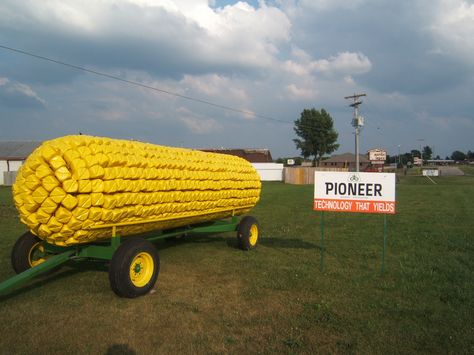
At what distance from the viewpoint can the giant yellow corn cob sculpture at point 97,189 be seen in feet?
17.9

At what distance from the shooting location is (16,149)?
58031mm

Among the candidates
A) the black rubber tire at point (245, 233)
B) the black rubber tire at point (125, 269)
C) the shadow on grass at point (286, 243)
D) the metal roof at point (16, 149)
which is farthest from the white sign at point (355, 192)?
the metal roof at point (16, 149)

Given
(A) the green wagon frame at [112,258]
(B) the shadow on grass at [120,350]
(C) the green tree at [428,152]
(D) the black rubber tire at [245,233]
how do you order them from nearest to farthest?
(B) the shadow on grass at [120,350], (A) the green wagon frame at [112,258], (D) the black rubber tire at [245,233], (C) the green tree at [428,152]

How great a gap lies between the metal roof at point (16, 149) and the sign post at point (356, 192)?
2170 inches

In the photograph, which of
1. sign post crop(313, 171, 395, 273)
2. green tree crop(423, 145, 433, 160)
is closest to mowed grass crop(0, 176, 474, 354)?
sign post crop(313, 171, 395, 273)

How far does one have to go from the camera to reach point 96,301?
578 cm

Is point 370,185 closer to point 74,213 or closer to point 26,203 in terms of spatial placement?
point 74,213

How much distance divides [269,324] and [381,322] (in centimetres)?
140

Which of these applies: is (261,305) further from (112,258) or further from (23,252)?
(23,252)

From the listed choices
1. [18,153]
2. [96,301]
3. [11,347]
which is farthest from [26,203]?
[18,153]

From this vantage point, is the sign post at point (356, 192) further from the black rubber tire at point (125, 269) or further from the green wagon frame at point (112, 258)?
the black rubber tire at point (125, 269)

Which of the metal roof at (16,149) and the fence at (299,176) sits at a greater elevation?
the metal roof at (16,149)

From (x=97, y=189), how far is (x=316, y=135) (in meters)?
70.6

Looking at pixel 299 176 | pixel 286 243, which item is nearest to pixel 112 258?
pixel 286 243
